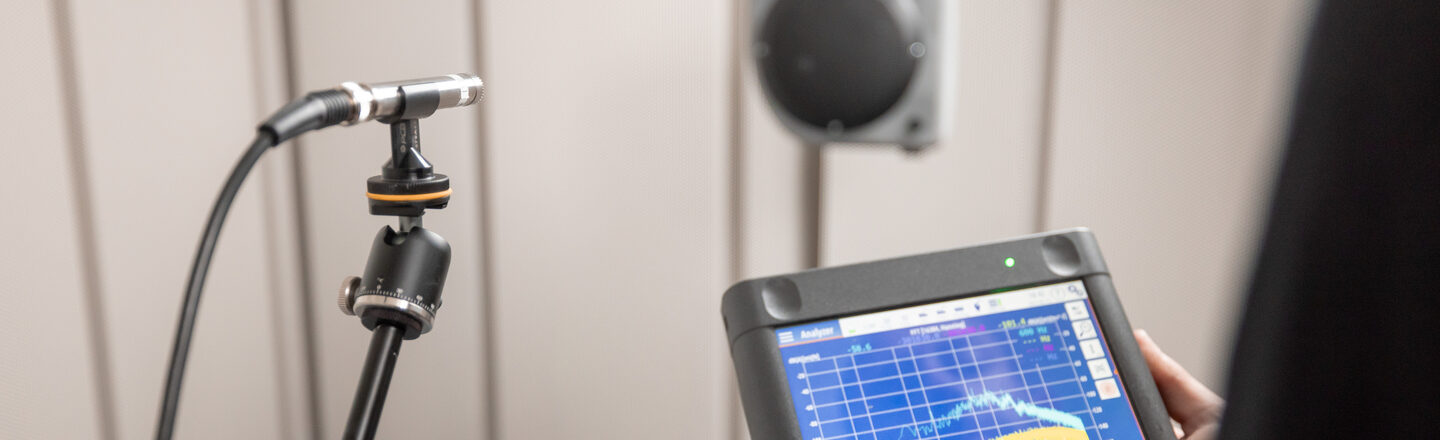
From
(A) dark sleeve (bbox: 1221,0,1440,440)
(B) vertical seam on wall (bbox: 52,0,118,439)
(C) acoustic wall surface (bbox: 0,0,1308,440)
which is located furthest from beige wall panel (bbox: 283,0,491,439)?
(A) dark sleeve (bbox: 1221,0,1440,440)

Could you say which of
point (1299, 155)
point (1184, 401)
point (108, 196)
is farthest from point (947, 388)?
point (108, 196)

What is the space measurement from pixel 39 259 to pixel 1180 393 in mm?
742

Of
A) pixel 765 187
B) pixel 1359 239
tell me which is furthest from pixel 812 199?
pixel 1359 239

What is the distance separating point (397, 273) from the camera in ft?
1.75

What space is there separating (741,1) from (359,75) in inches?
12.7

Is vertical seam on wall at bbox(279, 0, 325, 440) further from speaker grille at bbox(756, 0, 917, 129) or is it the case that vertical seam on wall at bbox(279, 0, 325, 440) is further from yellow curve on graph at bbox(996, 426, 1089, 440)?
yellow curve on graph at bbox(996, 426, 1089, 440)

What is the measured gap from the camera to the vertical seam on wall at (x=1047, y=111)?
0.68 metres

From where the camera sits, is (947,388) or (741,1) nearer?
(947,388)

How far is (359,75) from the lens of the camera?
80 centimetres

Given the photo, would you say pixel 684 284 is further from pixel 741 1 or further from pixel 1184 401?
pixel 1184 401

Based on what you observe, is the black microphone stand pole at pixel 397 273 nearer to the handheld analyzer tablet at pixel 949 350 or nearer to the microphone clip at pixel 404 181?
the microphone clip at pixel 404 181

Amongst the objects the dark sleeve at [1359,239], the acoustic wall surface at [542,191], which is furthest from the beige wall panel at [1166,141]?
the dark sleeve at [1359,239]

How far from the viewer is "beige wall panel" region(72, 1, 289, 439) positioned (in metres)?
0.69

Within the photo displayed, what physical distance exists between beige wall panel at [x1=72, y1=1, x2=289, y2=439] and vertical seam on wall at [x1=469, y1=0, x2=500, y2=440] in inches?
7.3
